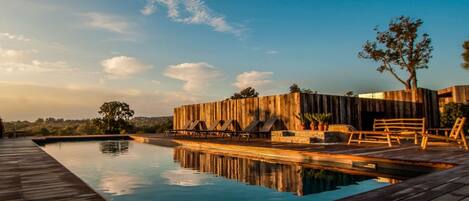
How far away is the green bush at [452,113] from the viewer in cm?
1647

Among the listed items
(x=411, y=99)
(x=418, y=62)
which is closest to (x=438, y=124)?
(x=411, y=99)

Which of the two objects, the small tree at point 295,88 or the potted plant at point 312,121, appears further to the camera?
the small tree at point 295,88

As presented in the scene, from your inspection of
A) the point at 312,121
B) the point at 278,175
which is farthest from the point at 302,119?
the point at 278,175

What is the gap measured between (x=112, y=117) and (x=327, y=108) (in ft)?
50.1

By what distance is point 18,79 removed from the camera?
14.6 meters

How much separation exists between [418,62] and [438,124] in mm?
5373

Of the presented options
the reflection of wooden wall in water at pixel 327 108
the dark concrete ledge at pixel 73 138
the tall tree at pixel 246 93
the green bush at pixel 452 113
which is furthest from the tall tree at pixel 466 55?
the dark concrete ledge at pixel 73 138

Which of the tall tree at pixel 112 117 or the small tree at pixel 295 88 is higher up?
the small tree at pixel 295 88

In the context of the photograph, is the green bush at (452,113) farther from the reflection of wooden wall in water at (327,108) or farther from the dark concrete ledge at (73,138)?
the dark concrete ledge at (73,138)

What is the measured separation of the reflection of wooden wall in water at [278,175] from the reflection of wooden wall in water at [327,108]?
481 centimetres

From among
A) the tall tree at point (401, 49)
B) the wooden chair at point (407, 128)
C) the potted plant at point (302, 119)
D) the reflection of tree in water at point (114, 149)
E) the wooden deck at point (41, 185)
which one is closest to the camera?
the wooden deck at point (41, 185)

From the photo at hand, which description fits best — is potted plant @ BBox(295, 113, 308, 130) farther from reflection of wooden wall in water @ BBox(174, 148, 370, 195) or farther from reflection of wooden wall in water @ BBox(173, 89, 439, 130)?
reflection of wooden wall in water @ BBox(174, 148, 370, 195)

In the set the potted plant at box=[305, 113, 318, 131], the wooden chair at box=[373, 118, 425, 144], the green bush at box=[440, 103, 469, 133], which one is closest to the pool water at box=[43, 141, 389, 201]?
the wooden chair at box=[373, 118, 425, 144]

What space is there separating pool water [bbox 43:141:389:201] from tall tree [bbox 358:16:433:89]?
17.0 meters
